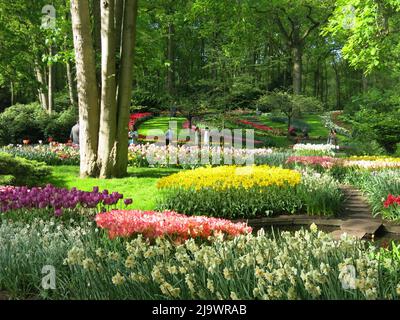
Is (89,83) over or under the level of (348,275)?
over

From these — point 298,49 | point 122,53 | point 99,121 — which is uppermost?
point 298,49

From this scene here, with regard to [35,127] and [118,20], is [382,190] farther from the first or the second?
[35,127]

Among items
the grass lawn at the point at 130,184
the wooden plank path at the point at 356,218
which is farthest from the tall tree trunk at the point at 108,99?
the wooden plank path at the point at 356,218

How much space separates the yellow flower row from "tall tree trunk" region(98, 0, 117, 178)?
3.10 m

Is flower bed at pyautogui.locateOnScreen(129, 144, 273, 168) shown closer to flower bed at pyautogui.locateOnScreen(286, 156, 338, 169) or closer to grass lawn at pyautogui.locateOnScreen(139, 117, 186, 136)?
flower bed at pyautogui.locateOnScreen(286, 156, 338, 169)

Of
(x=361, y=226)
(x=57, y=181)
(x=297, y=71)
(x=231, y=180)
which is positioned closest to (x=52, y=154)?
(x=57, y=181)

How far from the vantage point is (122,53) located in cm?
1276

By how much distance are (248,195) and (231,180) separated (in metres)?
0.48

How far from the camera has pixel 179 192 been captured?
8.88 meters

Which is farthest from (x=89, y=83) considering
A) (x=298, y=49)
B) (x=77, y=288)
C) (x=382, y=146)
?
(x=298, y=49)

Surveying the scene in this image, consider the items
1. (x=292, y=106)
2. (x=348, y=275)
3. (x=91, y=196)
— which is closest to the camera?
(x=348, y=275)

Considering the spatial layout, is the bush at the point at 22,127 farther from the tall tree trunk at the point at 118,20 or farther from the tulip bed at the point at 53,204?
the tulip bed at the point at 53,204

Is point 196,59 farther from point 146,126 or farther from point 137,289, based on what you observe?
point 137,289
